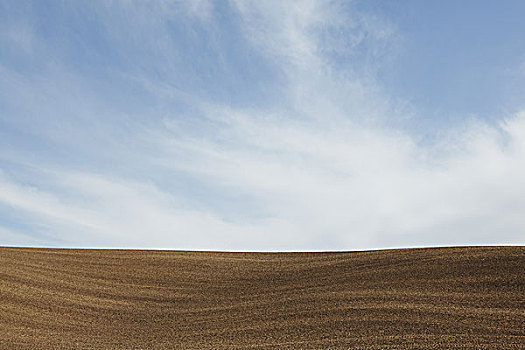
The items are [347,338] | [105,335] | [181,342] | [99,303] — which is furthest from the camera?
[99,303]

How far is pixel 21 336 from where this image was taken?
607 centimetres

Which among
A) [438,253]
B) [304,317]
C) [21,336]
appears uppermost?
[438,253]

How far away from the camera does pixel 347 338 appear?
5.34m

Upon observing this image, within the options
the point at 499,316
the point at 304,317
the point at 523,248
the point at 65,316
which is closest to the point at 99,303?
the point at 65,316

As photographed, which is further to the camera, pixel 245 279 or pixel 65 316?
pixel 245 279

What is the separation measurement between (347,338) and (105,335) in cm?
284

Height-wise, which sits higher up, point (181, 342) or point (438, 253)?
point (438, 253)

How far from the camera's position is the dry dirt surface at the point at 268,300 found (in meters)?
5.53

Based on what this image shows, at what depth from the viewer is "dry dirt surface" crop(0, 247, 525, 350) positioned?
5527 millimetres

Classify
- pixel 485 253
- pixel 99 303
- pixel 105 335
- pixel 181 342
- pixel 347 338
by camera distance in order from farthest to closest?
pixel 485 253
pixel 99 303
pixel 105 335
pixel 181 342
pixel 347 338

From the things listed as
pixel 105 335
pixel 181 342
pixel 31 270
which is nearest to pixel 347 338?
pixel 181 342

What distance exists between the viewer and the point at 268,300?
7.02 m

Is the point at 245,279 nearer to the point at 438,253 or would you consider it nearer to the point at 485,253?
the point at 438,253

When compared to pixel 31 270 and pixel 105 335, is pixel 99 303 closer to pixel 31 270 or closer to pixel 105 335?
pixel 105 335
